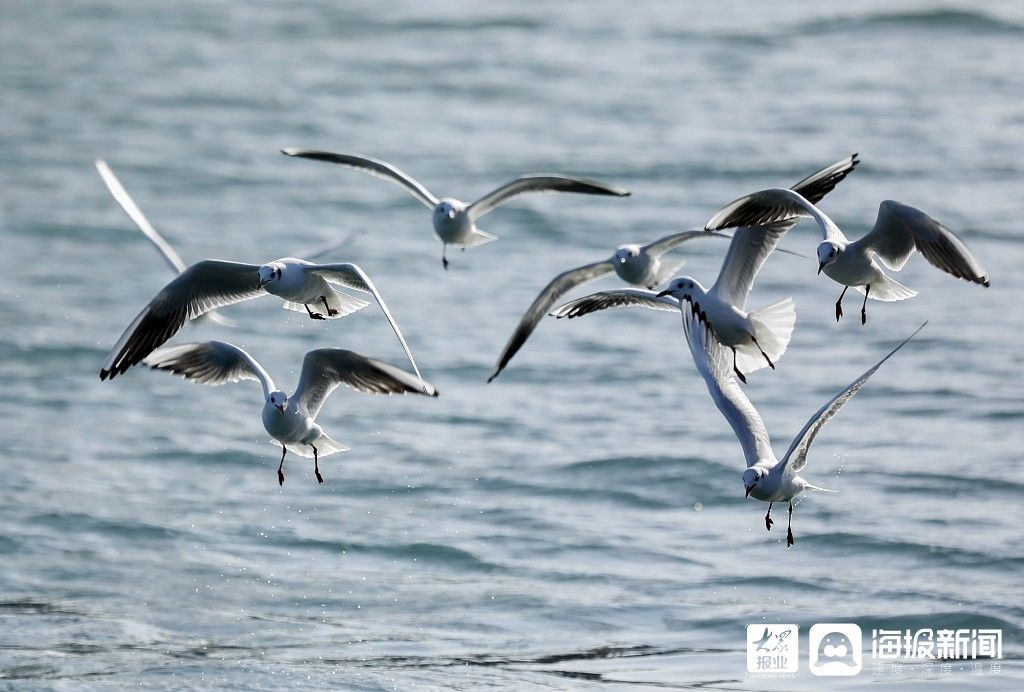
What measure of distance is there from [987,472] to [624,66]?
18731 millimetres

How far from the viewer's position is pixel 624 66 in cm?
3562

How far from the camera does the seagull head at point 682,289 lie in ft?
37.3

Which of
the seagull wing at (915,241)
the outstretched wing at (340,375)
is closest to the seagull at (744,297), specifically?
the seagull wing at (915,241)

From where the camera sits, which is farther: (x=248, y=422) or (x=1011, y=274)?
(x=1011, y=274)

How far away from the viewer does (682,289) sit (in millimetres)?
11391

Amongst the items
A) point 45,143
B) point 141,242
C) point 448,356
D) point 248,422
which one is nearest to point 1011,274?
point 448,356

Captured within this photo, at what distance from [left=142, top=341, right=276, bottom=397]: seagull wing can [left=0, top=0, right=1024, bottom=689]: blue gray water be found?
7.62ft

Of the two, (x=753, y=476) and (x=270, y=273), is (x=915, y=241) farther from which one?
(x=270, y=273)

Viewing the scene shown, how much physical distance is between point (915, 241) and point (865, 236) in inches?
16.1

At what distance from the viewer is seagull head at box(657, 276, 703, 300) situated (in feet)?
37.3

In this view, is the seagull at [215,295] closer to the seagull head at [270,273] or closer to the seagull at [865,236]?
the seagull head at [270,273]

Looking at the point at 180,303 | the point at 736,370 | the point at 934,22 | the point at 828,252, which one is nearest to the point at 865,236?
the point at 828,252

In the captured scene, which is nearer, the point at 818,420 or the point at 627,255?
the point at 818,420

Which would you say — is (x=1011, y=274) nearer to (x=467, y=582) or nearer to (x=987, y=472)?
(x=987, y=472)
